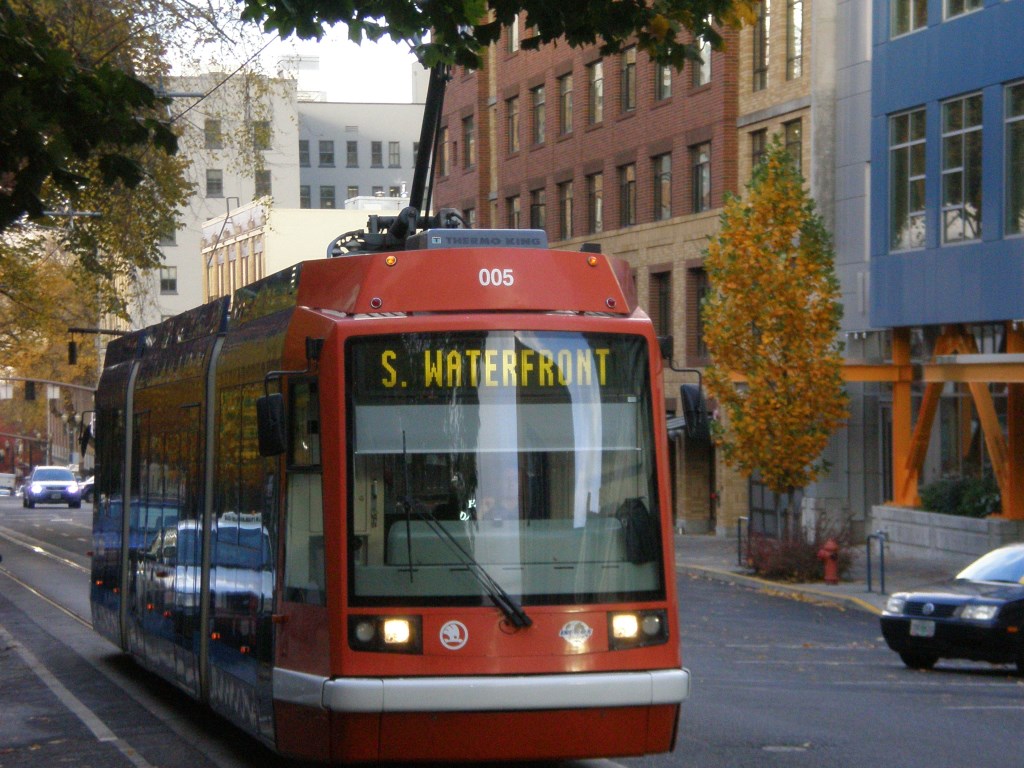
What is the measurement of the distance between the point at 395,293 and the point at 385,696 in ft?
7.17

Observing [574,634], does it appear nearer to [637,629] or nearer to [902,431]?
[637,629]

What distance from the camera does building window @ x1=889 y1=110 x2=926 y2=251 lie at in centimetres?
3409

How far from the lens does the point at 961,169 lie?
3253 centimetres

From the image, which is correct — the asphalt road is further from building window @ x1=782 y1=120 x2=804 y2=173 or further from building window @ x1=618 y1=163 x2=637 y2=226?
building window @ x1=618 y1=163 x2=637 y2=226

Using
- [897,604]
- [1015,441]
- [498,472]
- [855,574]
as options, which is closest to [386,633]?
[498,472]

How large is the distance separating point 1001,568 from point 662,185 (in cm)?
2944

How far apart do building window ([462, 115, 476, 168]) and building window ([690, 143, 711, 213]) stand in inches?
663

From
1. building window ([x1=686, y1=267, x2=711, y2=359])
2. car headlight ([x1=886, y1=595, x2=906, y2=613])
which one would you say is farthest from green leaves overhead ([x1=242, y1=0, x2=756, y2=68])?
building window ([x1=686, y1=267, x2=711, y2=359])

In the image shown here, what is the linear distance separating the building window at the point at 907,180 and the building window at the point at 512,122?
79.3 feet

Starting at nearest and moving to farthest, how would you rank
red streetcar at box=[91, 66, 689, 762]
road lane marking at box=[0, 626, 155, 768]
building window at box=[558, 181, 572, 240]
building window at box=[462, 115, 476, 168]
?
red streetcar at box=[91, 66, 689, 762], road lane marking at box=[0, 626, 155, 768], building window at box=[558, 181, 572, 240], building window at box=[462, 115, 476, 168]

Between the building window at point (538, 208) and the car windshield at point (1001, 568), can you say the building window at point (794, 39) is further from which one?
the car windshield at point (1001, 568)

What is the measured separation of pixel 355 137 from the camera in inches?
4719

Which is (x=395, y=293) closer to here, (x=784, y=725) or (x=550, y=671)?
(x=550, y=671)

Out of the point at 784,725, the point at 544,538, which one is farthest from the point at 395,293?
the point at 784,725
